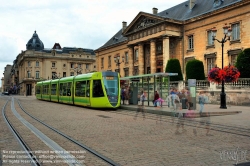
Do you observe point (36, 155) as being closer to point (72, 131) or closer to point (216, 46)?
point (72, 131)

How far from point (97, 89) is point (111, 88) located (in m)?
1.04

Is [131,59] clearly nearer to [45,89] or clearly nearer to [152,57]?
[152,57]

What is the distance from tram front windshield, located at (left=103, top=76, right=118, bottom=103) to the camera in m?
19.8

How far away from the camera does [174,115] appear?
15750 millimetres

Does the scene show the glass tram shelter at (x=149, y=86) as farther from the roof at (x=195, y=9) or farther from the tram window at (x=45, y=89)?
the roof at (x=195, y=9)

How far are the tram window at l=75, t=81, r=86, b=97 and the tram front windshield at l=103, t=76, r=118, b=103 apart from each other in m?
2.65

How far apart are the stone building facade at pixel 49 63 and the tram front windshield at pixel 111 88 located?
2459 inches

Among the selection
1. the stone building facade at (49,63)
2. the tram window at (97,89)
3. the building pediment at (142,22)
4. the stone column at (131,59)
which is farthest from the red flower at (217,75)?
the stone building facade at (49,63)

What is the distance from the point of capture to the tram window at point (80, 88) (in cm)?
2200

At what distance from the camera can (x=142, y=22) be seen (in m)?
43.7

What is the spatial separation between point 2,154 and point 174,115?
36.0ft

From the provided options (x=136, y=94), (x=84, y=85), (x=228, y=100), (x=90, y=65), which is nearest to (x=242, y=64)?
(x=228, y=100)

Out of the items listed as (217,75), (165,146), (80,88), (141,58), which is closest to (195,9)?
(141,58)

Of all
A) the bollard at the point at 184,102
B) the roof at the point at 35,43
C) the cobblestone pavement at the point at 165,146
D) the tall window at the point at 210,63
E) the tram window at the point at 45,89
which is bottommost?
the cobblestone pavement at the point at 165,146
